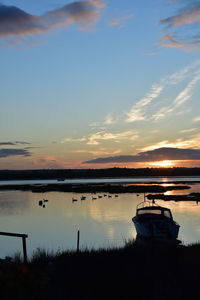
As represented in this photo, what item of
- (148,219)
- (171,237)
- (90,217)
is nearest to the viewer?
(171,237)

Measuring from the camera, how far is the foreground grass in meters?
9.70

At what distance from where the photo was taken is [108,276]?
12.9 metres

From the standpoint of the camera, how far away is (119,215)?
149 ft

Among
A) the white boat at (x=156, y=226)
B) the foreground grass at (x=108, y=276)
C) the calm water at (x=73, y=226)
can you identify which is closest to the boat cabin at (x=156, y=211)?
the white boat at (x=156, y=226)

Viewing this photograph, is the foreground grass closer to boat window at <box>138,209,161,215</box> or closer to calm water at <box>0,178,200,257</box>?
calm water at <box>0,178,200,257</box>

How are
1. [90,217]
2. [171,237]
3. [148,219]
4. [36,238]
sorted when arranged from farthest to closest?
[90,217]
[36,238]
[148,219]
[171,237]

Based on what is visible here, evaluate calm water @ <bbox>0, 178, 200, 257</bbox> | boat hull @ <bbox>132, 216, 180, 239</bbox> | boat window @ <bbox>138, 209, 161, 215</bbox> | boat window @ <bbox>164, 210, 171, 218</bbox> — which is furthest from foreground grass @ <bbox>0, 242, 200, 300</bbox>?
boat window @ <bbox>138, 209, 161, 215</bbox>

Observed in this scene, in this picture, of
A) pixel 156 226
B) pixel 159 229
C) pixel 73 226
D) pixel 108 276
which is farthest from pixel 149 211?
pixel 108 276

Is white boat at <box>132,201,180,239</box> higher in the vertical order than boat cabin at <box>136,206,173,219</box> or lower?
lower

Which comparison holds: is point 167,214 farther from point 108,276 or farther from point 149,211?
point 108,276

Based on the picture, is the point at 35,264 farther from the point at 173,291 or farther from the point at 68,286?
the point at 173,291

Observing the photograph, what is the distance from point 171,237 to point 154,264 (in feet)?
37.1

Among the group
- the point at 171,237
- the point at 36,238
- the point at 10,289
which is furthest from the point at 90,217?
the point at 10,289

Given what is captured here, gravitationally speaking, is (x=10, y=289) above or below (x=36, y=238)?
above
